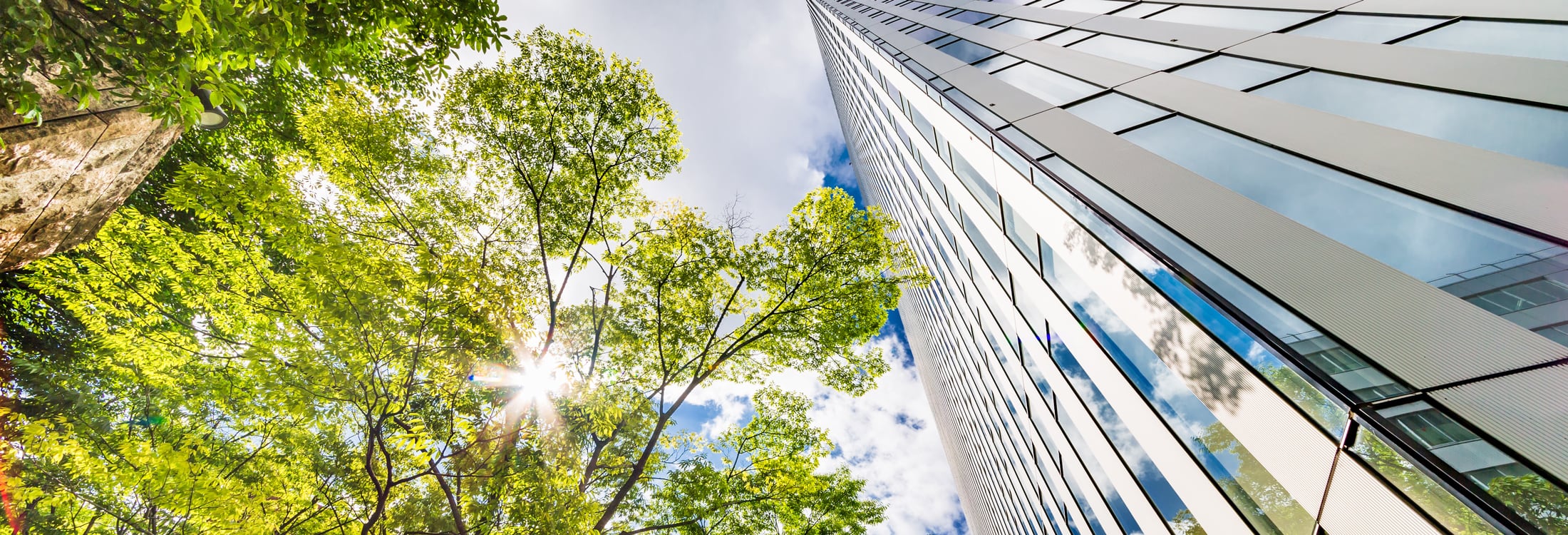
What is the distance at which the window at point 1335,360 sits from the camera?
9.98 feet

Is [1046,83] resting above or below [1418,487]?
above

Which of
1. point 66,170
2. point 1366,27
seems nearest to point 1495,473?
point 1366,27

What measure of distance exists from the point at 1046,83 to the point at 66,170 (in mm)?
13299

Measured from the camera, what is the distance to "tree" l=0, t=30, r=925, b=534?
230 inches

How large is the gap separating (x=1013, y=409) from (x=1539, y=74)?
8.81 metres

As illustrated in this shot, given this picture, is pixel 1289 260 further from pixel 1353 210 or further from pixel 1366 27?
pixel 1366 27

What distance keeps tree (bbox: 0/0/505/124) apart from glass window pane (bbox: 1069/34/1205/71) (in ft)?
36.4

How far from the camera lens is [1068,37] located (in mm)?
9383

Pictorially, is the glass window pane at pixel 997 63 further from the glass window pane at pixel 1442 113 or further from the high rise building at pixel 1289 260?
the glass window pane at pixel 1442 113

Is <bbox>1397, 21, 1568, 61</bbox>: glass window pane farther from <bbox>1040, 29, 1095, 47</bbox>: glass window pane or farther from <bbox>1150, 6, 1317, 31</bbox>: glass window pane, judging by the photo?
<bbox>1040, 29, 1095, 47</bbox>: glass window pane

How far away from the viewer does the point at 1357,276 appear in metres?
3.32

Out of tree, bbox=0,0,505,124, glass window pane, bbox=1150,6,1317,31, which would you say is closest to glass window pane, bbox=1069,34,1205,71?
glass window pane, bbox=1150,6,1317,31

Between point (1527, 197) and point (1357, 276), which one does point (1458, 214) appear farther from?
point (1357, 276)

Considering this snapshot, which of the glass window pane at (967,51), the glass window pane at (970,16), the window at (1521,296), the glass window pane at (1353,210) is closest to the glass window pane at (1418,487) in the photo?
the window at (1521,296)
